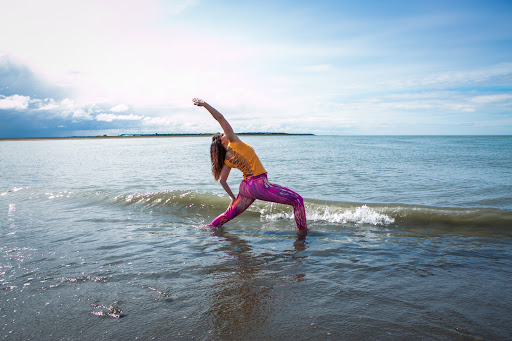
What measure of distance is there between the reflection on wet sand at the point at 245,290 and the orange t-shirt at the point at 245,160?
1429mm

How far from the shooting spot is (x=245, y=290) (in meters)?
3.98

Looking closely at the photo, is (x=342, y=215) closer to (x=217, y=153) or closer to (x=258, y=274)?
(x=217, y=153)

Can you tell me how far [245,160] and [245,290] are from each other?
2.69 metres

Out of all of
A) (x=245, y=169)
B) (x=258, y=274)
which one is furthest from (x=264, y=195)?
(x=258, y=274)

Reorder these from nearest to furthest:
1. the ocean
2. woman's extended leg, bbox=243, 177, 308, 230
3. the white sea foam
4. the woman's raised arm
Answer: the ocean → the woman's raised arm → woman's extended leg, bbox=243, 177, 308, 230 → the white sea foam

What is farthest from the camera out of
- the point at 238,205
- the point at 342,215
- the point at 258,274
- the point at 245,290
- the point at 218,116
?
the point at 342,215

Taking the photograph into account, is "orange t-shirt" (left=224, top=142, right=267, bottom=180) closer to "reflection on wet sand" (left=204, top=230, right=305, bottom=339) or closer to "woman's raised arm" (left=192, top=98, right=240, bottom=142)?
"woman's raised arm" (left=192, top=98, right=240, bottom=142)

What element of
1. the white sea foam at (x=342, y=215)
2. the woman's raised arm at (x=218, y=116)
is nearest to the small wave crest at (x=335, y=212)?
the white sea foam at (x=342, y=215)

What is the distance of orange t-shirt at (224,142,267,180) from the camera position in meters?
6.01

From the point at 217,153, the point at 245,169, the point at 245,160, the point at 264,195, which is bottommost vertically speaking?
the point at 264,195

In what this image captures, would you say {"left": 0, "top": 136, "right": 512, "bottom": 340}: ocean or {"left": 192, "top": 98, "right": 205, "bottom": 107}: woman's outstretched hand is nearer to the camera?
{"left": 0, "top": 136, "right": 512, "bottom": 340}: ocean

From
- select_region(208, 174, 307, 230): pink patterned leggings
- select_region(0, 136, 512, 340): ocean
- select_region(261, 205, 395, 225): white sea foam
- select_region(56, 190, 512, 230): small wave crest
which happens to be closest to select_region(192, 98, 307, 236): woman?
select_region(208, 174, 307, 230): pink patterned leggings

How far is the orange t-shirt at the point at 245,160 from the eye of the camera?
6.01 m

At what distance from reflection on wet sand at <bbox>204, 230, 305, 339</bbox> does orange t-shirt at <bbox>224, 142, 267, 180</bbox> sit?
143 centimetres
